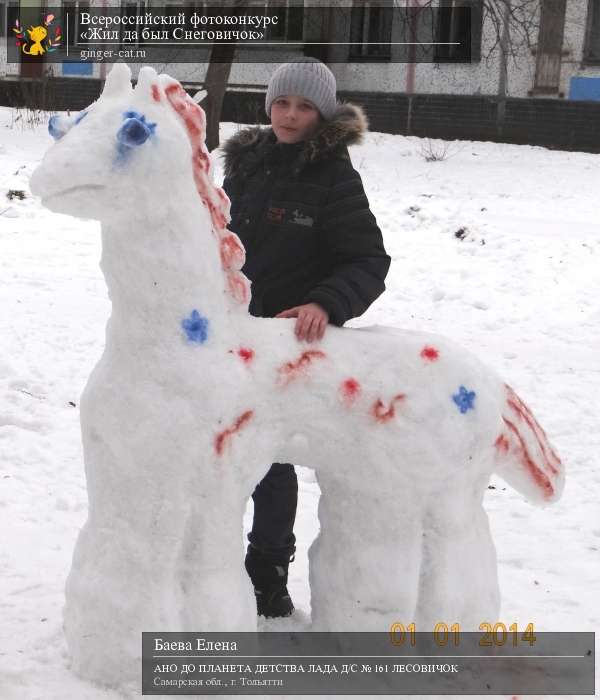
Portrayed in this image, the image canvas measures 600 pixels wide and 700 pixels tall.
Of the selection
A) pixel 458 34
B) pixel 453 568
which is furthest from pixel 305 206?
pixel 458 34

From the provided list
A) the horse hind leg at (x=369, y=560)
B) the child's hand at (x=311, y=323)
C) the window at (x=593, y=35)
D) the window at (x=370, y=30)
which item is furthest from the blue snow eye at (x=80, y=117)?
the window at (x=370, y=30)

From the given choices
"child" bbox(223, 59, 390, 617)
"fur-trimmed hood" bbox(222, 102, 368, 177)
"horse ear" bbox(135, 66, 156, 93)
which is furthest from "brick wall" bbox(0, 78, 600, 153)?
"horse ear" bbox(135, 66, 156, 93)

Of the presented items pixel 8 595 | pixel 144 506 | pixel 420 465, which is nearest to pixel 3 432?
pixel 8 595

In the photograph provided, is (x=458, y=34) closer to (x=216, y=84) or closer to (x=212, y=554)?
(x=216, y=84)

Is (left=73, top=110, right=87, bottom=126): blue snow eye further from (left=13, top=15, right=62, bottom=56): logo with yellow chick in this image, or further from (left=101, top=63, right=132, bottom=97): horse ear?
(left=13, top=15, right=62, bottom=56): logo with yellow chick

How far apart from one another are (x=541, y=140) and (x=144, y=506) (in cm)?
1594

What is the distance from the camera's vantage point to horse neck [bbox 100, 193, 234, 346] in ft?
8.60

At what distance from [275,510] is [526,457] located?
88 cm

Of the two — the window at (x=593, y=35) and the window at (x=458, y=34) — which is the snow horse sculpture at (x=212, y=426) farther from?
the window at (x=458, y=34)

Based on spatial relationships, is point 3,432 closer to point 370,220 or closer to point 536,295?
point 370,220

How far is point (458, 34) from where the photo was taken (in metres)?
18.2

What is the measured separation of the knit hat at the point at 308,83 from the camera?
9.96ft

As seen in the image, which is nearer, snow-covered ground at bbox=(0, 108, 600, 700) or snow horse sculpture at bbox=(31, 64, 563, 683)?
snow horse sculpture at bbox=(31, 64, 563, 683)

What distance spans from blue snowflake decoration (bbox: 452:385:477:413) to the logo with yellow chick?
59.8 feet
